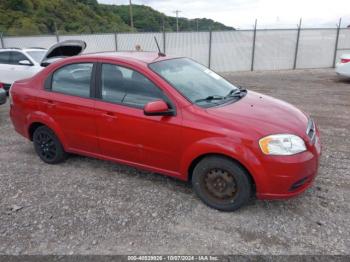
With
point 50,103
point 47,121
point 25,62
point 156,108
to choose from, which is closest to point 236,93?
point 156,108

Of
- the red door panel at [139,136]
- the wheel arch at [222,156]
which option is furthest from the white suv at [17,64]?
the wheel arch at [222,156]

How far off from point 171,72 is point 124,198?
5.16 feet

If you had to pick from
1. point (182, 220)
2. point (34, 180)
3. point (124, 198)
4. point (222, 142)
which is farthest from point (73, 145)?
point (222, 142)

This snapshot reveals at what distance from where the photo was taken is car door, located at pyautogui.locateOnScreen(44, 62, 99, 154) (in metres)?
3.89

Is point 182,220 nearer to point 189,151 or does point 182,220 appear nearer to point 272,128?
point 189,151

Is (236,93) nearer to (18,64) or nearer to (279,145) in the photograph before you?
(279,145)

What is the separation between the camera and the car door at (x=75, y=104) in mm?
3893

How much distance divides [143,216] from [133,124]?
1015 mm

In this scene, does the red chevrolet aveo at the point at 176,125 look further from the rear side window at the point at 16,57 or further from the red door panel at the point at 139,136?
the rear side window at the point at 16,57

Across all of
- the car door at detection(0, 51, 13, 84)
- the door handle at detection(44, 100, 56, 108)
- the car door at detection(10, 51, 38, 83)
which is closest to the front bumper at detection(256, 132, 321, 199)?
the door handle at detection(44, 100, 56, 108)

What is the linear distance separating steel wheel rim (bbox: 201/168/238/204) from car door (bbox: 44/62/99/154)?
1531mm

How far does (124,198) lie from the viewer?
11.8 ft

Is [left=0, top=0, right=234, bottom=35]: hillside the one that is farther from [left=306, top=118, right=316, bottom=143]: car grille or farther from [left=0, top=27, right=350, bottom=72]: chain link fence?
[left=306, top=118, right=316, bottom=143]: car grille

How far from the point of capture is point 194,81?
375cm
